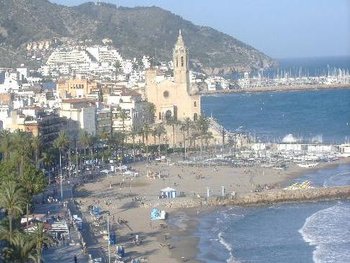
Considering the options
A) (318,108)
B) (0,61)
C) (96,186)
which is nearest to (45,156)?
(96,186)

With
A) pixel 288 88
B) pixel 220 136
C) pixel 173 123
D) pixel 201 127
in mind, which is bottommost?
pixel 220 136

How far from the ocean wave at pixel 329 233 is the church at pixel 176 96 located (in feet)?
84.6

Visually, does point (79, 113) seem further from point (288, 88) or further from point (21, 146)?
point (288, 88)

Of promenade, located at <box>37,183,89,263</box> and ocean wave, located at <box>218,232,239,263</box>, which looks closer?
promenade, located at <box>37,183,89,263</box>

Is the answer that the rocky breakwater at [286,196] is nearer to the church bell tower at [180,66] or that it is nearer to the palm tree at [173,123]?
the palm tree at [173,123]

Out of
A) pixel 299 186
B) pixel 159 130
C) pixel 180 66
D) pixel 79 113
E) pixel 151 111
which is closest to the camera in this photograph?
pixel 299 186

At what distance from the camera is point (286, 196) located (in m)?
40.6

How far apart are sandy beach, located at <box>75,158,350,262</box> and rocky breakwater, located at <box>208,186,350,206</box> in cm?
123

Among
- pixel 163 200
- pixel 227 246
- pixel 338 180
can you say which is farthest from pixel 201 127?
pixel 227 246

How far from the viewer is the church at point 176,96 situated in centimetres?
6341

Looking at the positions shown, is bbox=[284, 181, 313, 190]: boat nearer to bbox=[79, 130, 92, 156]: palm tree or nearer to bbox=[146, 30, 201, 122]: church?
bbox=[79, 130, 92, 156]: palm tree

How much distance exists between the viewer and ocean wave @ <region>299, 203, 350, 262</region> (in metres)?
29.1

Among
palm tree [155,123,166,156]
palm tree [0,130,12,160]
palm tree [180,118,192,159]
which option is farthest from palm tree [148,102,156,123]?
palm tree [0,130,12,160]

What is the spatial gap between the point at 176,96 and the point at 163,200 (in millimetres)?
24639
